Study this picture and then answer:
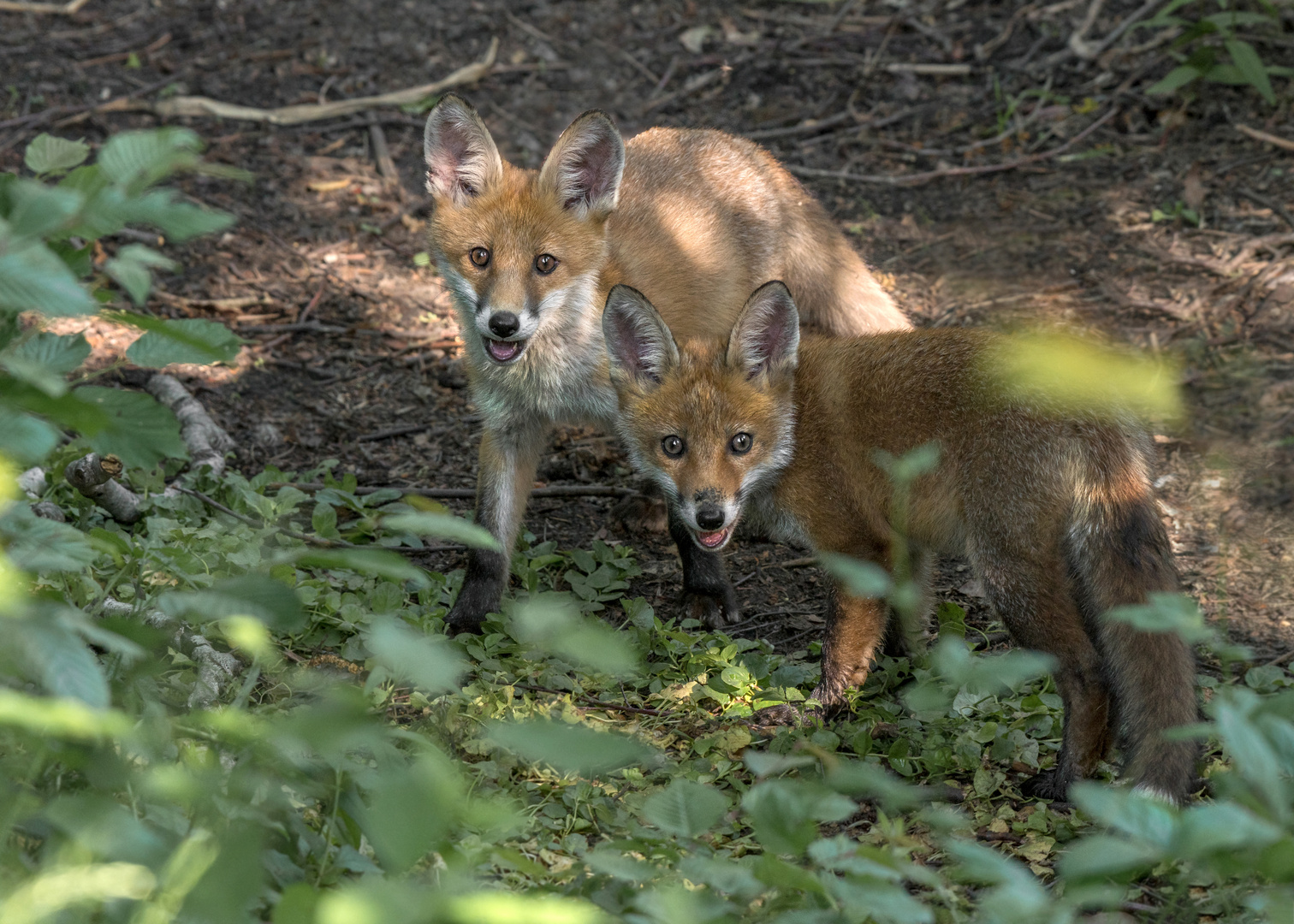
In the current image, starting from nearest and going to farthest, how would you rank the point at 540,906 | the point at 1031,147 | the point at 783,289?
the point at 540,906, the point at 783,289, the point at 1031,147

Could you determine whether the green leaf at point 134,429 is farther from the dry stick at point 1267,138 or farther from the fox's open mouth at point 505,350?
the dry stick at point 1267,138

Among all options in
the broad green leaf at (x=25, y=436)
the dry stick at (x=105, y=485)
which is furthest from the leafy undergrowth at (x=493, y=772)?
the broad green leaf at (x=25, y=436)

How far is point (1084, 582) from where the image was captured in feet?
11.2

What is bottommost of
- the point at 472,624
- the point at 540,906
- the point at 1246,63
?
the point at 472,624

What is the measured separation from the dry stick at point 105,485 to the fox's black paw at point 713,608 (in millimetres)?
2148

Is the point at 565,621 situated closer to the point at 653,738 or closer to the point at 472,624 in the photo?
the point at 653,738

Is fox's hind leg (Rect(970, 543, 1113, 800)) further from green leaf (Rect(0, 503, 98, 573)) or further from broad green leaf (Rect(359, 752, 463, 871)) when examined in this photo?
green leaf (Rect(0, 503, 98, 573))

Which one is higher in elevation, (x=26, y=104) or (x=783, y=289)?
(x=783, y=289)

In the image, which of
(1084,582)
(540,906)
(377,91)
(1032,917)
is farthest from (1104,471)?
(377,91)

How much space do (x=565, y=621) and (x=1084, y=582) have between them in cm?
210

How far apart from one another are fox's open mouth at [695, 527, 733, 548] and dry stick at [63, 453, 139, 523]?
1972mm

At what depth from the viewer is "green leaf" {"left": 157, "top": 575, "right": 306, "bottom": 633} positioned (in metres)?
1.99

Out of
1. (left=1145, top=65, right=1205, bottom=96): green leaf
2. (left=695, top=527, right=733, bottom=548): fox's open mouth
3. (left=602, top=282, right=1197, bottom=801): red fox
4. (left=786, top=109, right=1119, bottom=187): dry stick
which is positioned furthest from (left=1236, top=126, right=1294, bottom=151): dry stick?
(left=695, top=527, right=733, bottom=548): fox's open mouth

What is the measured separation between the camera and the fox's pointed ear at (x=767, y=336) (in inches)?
165
